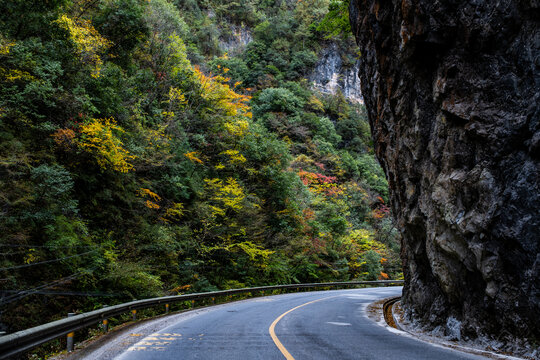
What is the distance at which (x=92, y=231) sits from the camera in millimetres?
12164

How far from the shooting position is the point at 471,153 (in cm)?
718

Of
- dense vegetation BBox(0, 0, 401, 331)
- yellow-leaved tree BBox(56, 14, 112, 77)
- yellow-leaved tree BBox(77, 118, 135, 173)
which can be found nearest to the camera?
dense vegetation BBox(0, 0, 401, 331)

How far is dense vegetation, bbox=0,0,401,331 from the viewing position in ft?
32.0

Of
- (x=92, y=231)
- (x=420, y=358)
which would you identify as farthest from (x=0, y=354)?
(x=92, y=231)

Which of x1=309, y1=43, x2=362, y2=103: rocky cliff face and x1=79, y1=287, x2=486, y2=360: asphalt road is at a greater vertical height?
x1=309, y1=43, x2=362, y2=103: rocky cliff face

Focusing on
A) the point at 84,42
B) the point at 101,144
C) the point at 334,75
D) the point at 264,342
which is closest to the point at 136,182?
the point at 101,144

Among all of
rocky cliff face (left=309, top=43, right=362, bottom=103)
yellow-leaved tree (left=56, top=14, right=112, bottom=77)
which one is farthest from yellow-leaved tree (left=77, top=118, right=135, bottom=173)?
rocky cliff face (left=309, top=43, right=362, bottom=103)

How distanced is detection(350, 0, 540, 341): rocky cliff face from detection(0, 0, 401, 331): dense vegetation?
272 inches

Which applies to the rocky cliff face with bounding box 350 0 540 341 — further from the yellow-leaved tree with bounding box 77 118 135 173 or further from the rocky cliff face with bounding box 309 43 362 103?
the rocky cliff face with bounding box 309 43 362 103

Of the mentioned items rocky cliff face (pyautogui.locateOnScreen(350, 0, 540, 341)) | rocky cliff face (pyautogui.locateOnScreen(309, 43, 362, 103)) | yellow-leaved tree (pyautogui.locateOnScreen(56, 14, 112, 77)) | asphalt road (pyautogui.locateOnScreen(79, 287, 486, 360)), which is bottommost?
asphalt road (pyautogui.locateOnScreen(79, 287, 486, 360))

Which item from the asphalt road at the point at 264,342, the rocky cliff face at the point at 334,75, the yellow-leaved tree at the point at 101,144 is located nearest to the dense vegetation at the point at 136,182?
the yellow-leaved tree at the point at 101,144

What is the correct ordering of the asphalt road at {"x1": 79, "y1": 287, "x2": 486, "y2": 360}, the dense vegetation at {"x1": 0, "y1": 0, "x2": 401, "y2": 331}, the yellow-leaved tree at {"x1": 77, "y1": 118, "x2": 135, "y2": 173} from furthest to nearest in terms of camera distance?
the yellow-leaved tree at {"x1": 77, "y1": 118, "x2": 135, "y2": 173} < the dense vegetation at {"x1": 0, "y1": 0, "x2": 401, "y2": 331} < the asphalt road at {"x1": 79, "y1": 287, "x2": 486, "y2": 360}

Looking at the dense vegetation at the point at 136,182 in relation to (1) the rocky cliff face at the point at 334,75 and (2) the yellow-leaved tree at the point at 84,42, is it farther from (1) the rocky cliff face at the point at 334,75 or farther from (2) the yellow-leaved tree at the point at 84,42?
(1) the rocky cliff face at the point at 334,75

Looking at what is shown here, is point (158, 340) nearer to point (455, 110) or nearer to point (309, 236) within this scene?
point (455, 110)
